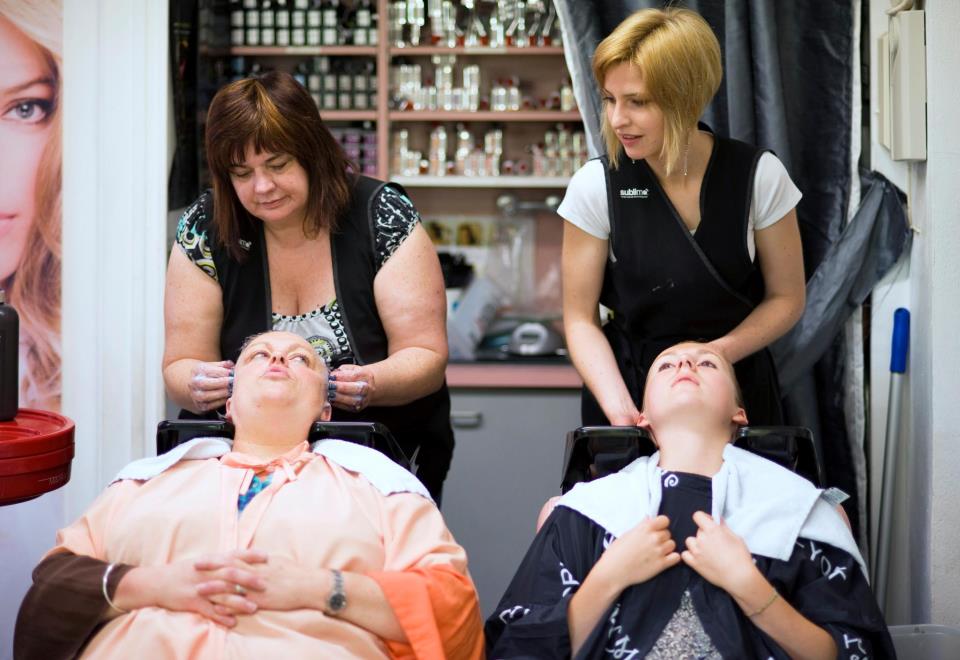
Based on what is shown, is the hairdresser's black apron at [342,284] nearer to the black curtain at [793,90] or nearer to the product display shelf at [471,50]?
the black curtain at [793,90]

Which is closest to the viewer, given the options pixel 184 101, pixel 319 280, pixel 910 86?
pixel 319 280

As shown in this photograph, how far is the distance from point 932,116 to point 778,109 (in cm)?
39

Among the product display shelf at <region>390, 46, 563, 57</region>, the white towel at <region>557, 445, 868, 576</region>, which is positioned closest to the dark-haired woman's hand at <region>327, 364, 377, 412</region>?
the white towel at <region>557, 445, 868, 576</region>

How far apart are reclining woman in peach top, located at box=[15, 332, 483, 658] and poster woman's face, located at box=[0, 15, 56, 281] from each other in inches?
45.7

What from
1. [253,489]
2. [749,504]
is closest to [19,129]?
[253,489]

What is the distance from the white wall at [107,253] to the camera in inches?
114

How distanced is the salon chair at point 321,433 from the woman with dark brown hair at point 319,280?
14 cm

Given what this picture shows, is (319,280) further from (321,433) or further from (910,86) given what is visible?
(910,86)

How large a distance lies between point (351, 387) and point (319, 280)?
0.91ft

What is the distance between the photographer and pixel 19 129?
2.87 meters

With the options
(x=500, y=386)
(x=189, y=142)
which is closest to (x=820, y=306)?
(x=500, y=386)

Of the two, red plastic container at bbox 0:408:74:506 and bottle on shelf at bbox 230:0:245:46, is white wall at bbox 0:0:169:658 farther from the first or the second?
bottle on shelf at bbox 230:0:245:46

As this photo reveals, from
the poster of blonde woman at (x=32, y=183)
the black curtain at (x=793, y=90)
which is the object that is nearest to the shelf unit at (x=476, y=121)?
the poster of blonde woman at (x=32, y=183)

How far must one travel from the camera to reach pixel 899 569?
9.41 feet
